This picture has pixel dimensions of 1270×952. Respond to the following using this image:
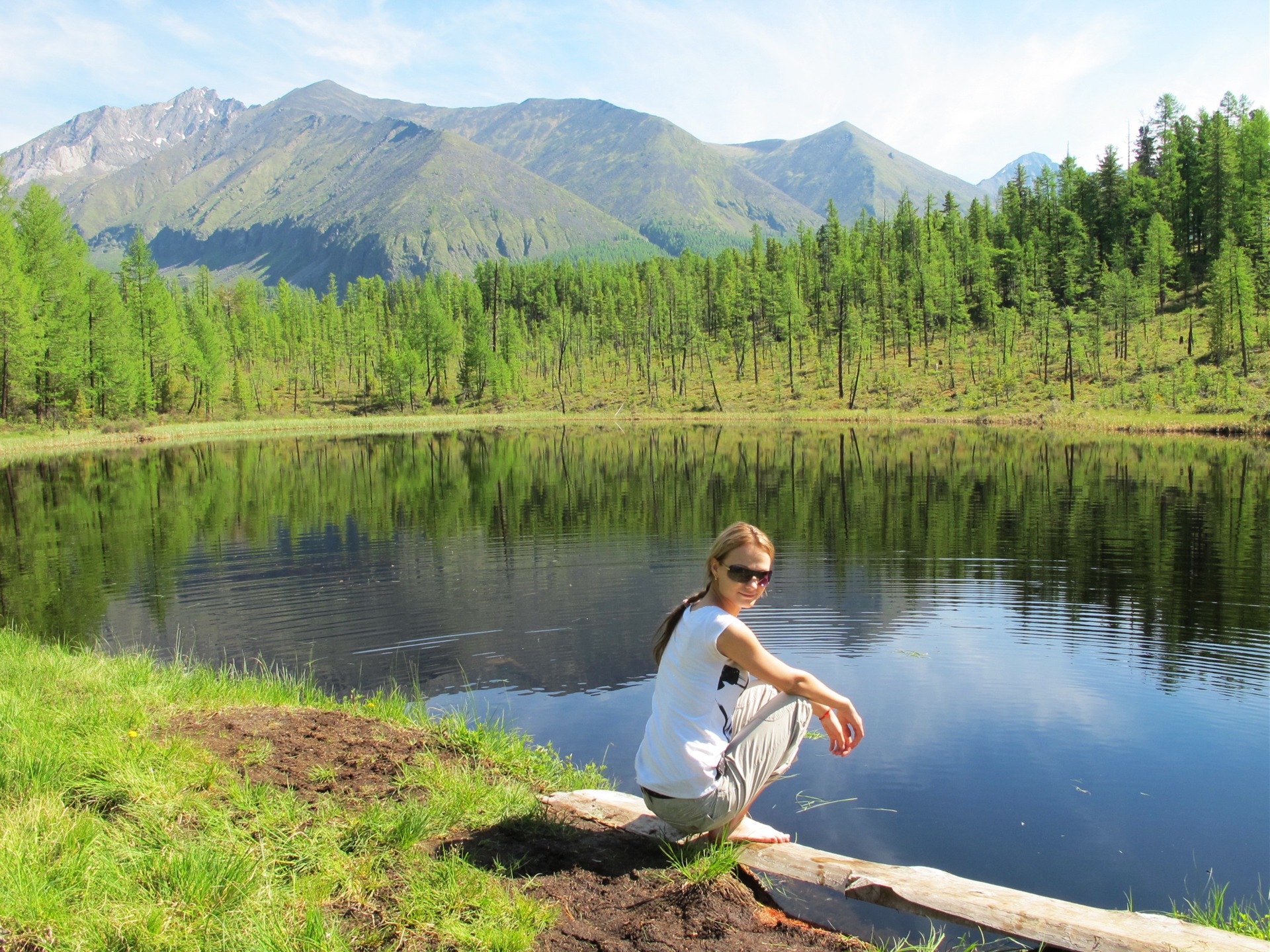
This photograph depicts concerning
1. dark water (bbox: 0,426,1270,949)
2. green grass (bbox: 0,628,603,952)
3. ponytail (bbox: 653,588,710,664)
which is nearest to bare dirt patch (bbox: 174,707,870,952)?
green grass (bbox: 0,628,603,952)

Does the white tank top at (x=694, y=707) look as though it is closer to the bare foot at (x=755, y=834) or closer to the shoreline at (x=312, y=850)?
the shoreline at (x=312, y=850)

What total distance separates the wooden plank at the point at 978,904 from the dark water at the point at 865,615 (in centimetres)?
33

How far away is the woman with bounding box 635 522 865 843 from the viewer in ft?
16.0

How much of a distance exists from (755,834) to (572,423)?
81.3m

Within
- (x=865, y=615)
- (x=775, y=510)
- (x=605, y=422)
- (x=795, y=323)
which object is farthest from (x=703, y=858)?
(x=795, y=323)

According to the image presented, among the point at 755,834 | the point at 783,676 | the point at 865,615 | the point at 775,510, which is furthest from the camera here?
the point at 775,510

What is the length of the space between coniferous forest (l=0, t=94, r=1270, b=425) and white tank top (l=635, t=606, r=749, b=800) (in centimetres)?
6203

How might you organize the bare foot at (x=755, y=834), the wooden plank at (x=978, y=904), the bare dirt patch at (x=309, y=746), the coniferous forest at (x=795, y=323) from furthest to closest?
the coniferous forest at (x=795, y=323), the bare dirt patch at (x=309, y=746), the bare foot at (x=755, y=834), the wooden plank at (x=978, y=904)

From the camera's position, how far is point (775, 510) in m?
26.4

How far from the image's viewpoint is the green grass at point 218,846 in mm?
3988

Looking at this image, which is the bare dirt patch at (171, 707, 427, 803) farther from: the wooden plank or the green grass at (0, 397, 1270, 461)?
the green grass at (0, 397, 1270, 461)

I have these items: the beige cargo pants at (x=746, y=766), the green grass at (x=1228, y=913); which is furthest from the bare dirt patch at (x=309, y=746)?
the green grass at (x=1228, y=913)

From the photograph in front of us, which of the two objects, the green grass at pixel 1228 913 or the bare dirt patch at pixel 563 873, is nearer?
the bare dirt patch at pixel 563 873

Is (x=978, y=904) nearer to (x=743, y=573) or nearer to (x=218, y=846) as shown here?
(x=743, y=573)
